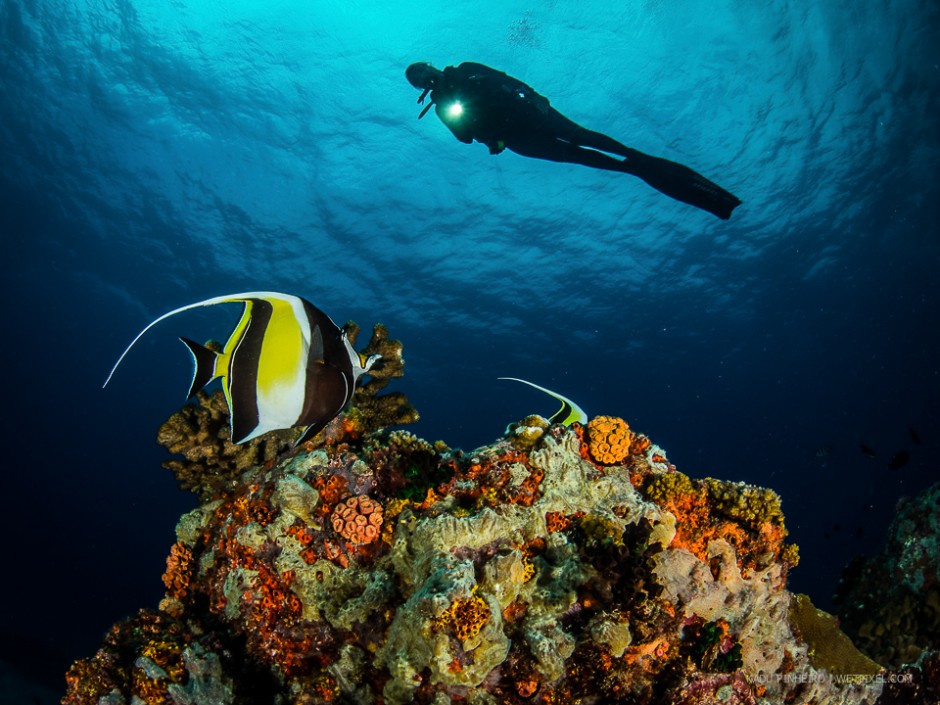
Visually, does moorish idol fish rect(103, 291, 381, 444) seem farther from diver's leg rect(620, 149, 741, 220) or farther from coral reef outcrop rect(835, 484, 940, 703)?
diver's leg rect(620, 149, 741, 220)

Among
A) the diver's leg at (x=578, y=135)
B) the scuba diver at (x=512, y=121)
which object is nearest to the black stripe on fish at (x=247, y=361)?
the scuba diver at (x=512, y=121)

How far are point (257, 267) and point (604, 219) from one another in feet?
70.9

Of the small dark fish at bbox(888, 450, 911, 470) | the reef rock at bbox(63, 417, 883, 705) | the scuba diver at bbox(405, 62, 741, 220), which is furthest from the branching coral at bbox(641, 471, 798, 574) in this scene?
the small dark fish at bbox(888, 450, 911, 470)

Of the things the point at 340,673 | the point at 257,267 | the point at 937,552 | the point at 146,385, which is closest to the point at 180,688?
the point at 340,673

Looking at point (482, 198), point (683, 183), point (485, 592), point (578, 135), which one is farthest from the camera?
point (482, 198)

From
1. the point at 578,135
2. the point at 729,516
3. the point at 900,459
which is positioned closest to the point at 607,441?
the point at 729,516

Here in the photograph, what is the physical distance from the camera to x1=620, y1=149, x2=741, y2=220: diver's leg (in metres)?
8.27

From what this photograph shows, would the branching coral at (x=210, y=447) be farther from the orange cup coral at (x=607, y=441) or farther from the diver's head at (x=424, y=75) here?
the diver's head at (x=424, y=75)

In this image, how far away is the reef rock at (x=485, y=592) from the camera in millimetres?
2547

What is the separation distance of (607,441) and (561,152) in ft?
24.9

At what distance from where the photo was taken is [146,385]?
55.2m

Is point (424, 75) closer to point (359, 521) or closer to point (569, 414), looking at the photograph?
point (569, 414)

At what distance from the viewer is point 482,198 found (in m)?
25.5

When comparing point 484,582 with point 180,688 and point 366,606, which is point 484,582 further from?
point 180,688
